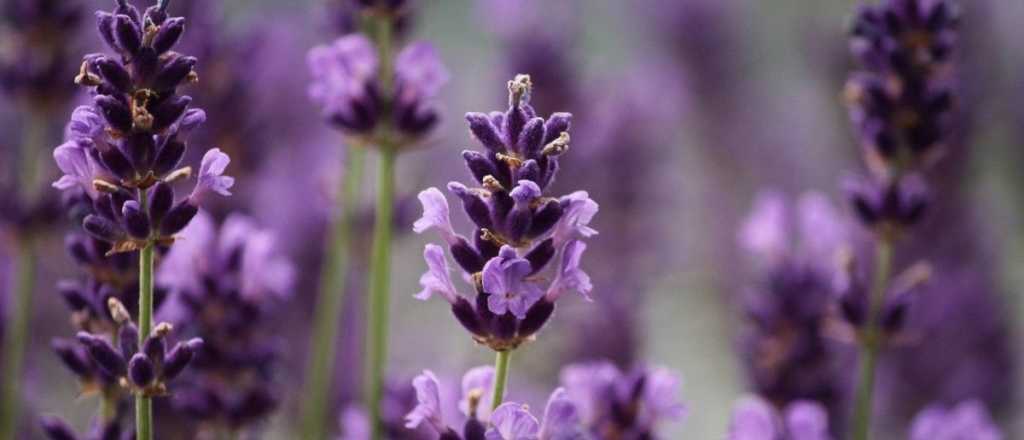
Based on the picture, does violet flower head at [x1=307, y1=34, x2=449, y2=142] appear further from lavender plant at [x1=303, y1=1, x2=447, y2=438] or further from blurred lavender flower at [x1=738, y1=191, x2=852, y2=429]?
blurred lavender flower at [x1=738, y1=191, x2=852, y2=429]

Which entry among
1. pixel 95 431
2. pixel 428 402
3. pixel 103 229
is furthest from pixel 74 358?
pixel 428 402

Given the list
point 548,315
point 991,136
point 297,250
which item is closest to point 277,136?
point 297,250

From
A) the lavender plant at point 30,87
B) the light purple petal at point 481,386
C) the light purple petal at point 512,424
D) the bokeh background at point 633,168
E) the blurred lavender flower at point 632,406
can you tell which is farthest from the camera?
the bokeh background at point 633,168

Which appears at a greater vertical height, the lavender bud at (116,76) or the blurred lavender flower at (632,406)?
the lavender bud at (116,76)

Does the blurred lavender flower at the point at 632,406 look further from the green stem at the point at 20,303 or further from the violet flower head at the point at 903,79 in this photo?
the green stem at the point at 20,303

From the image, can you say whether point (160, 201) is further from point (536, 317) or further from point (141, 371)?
point (536, 317)

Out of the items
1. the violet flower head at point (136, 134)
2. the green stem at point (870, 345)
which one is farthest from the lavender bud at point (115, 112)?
the green stem at point (870, 345)

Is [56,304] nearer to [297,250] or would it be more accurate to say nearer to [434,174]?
[297,250]
